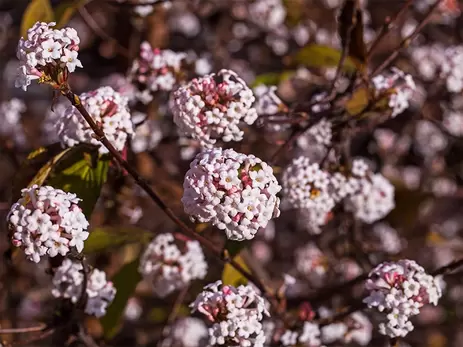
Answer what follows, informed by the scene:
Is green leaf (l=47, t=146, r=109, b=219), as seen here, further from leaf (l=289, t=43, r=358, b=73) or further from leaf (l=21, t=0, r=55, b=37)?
leaf (l=289, t=43, r=358, b=73)

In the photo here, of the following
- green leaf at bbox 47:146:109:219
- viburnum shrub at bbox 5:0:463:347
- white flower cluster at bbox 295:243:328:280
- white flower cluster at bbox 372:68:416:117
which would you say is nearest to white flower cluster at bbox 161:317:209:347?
viburnum shrub at bbox 5:0:463:347

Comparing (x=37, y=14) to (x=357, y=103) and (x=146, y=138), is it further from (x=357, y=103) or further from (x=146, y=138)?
(x=357, y=103)

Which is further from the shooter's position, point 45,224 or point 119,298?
point 119,298

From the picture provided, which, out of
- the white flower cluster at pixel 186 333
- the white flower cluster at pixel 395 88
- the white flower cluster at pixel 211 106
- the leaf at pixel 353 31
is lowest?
the white flower cluster at pixel 186 333

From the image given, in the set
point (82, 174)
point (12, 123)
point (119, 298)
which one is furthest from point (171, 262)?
point (12, 123)

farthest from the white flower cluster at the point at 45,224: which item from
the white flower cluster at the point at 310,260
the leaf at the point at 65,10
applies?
the white flower cluster at the point at 310,260

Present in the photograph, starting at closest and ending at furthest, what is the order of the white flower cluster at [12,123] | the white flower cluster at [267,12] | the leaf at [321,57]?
the leaf at [321,57]
the white flower cluster at [12,123]
the white flower cluster at [267,12]

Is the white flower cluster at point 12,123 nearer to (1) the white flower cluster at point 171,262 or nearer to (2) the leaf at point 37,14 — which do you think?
(2) the leaf at point 37,14
